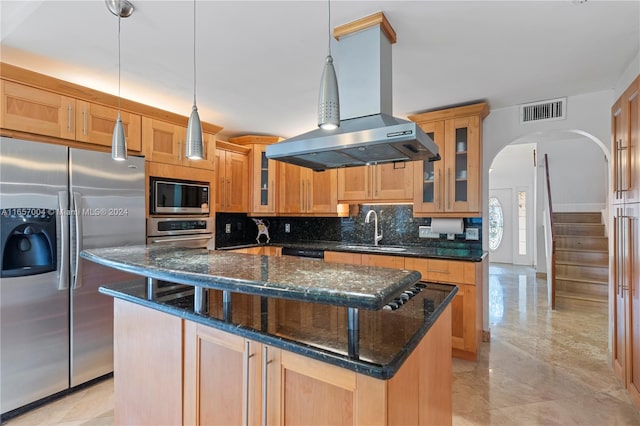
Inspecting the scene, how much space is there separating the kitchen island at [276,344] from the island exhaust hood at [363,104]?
71cm

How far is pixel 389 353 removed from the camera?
1015 mm

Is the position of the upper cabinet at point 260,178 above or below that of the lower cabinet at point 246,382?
above

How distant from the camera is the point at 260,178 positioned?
4336 millimetres

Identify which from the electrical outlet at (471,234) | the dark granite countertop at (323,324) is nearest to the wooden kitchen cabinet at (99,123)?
the dark granite countertop at (323,324)

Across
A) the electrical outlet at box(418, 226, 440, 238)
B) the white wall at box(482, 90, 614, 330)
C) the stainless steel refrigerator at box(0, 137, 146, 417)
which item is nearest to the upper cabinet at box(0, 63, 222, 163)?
the stainless steel refrigerator at box(0, 137, 146, 417)

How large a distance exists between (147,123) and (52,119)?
0.70m

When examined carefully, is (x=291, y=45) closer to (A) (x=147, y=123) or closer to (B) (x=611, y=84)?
(A) (x=147, y=123)

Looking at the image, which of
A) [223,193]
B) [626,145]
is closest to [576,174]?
[626,145]

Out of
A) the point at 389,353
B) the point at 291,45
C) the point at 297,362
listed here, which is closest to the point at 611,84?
the point at 291,45

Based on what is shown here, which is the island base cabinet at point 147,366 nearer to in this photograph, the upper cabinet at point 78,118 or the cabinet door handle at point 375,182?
the upper cabinet at point 78,118

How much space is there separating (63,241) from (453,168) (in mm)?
3404

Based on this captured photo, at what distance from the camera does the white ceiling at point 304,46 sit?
1741 millimetres

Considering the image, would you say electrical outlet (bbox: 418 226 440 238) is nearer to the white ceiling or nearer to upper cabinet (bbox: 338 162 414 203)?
upper cabinet (bbox: 338 162 414 203)

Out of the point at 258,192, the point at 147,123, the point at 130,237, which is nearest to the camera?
the point at 130,237
